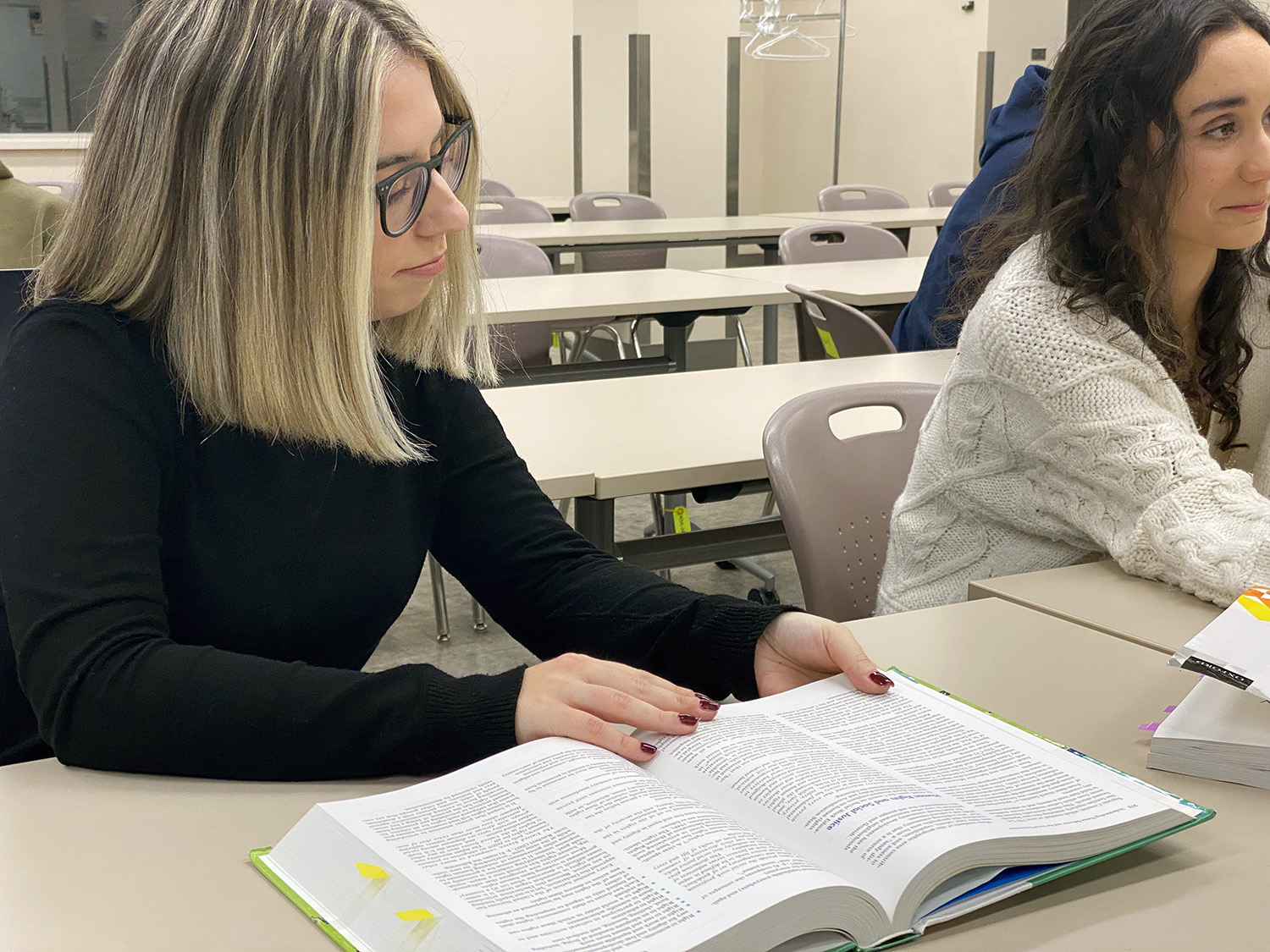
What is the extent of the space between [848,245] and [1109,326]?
10.3ft

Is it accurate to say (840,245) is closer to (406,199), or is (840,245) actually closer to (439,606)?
(439,606)

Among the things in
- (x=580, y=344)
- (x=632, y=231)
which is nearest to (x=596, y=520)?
(x=580, y=344)

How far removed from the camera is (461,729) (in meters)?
0.90

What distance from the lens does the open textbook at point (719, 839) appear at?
65 centimetres

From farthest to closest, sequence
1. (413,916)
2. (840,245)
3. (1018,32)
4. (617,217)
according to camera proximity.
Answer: (1018,32), (617,217), (840,245), (413,916)

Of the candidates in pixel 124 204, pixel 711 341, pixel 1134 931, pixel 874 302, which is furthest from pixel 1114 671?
pixel 711 341

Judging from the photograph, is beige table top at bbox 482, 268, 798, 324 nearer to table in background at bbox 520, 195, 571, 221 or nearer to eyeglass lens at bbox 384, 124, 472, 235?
eyeglass lens at bbox 384, 124, 472, 235

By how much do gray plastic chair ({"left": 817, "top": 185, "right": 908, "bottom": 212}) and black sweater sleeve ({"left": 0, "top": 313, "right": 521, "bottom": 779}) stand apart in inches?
229

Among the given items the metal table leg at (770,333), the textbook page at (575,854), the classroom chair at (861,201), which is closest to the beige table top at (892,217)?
the classroom chair at (861,201)

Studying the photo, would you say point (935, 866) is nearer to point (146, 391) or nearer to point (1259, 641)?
point (1259, 641)

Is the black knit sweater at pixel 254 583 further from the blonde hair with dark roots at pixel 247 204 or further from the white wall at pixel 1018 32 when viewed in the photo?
the white wall at pixel 1018 32

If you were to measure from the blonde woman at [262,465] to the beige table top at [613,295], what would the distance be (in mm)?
2065

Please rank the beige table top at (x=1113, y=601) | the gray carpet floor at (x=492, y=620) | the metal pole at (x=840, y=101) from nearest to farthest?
the beige table top at (x=1113, y=601), the gray carpet floor at (x=492, y=620), the metal pole at (x=840, y=101)

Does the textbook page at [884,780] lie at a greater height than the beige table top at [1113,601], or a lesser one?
greater
